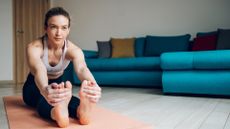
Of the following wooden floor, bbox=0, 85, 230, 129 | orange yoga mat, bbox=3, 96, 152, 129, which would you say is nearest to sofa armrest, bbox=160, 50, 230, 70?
wooden floor, bbox=0, 85, 230, 129

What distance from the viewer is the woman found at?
126 centimetres

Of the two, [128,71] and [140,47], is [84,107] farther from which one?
[140,47]

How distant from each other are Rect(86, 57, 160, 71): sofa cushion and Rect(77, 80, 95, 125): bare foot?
2224 mm

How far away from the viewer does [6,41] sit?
5.12 metres

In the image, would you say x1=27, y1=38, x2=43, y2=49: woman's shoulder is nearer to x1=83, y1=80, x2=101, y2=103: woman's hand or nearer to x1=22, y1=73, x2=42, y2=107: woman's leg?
x1=22, y1=73, x2=42, y2=107: woman's leg

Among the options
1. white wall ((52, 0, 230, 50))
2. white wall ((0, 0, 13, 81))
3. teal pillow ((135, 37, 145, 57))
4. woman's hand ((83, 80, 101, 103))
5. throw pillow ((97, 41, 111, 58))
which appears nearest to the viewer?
woman's hand ((83, 80, 101, 103))

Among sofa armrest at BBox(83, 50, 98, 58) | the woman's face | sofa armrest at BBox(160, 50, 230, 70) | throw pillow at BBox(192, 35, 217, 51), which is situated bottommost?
sofa armrest at BBox(83, 50, 98, 58)

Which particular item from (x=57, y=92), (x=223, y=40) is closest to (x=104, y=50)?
(x=223, y=40)

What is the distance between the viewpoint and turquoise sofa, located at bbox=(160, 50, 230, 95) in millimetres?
2732

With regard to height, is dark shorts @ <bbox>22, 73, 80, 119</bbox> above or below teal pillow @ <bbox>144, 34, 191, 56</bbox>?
below

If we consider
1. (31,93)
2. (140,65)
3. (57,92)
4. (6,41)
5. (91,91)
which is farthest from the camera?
(6,41)

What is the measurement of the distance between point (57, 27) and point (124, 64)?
236 centimetres

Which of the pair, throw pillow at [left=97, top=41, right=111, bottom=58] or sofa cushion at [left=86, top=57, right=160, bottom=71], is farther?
throw pillow at [left=97, top=41, right=111, bottom=58]

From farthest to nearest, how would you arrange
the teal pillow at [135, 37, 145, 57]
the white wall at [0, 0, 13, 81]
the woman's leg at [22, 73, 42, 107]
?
the white wall at [0, 0, 13, 81], the teal pillow at [135, 37, 145, 57], the woman's leg at [22, 73, 42, 107]
